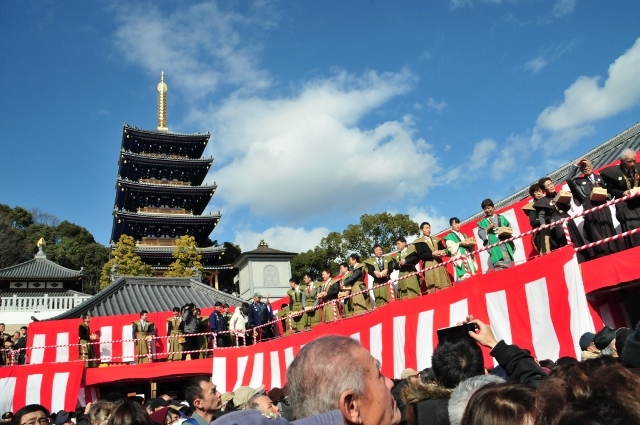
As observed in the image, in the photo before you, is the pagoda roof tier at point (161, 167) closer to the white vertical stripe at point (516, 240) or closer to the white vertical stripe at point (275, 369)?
the white vertical stripe at point (275, 369)

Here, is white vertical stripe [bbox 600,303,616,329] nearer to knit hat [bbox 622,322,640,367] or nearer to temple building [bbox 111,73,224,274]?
knit hat [bbox 622,322,640,367]

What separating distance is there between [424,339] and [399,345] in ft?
2.12

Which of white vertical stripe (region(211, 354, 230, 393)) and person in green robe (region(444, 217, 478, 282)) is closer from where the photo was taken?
person in green robe (region(444, 217, 478, 282))

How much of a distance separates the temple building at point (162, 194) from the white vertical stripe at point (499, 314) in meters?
28.8

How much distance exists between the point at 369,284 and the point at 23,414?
8.19m

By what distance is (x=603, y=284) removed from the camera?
18.2ft

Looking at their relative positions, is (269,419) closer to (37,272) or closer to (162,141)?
(37,272)

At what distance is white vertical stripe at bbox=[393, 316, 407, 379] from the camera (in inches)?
296

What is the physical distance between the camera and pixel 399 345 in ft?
25.0

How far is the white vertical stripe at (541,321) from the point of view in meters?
5.50

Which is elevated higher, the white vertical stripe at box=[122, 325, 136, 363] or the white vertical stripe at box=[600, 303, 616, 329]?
the white vertical stripe at box=[122, 325, 136, 363]

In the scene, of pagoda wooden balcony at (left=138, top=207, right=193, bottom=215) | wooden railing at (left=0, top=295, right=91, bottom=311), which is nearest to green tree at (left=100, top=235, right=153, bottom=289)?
wooden railing at (left=0, top=295, right=91, bottom=311)

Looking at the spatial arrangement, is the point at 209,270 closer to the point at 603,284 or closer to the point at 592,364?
the point at 603,284

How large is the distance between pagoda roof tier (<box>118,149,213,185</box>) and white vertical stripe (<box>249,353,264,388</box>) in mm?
26523
